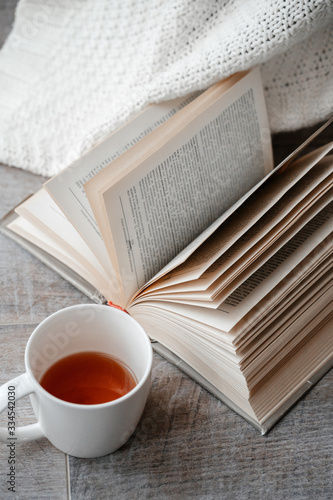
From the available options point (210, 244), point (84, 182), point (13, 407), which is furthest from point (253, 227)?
point (13, 407)

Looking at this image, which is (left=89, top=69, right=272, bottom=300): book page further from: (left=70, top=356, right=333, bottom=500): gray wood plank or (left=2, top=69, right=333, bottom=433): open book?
(left=70, top=356, right=333, bottom=500): gray wood plank

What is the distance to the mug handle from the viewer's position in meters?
0.40

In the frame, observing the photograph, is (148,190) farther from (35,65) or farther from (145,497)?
(35,65)

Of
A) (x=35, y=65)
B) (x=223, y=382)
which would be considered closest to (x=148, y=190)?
(x=223, y=382)

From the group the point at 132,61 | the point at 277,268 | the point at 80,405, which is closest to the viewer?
the point at 80,405

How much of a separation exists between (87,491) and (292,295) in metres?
0.25

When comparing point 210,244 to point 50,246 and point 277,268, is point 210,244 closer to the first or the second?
point 277,268

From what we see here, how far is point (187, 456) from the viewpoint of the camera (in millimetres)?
454

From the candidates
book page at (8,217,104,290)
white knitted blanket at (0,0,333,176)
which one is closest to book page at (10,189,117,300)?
book page at (8,217,104,290)

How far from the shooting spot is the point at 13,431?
0.43 metres

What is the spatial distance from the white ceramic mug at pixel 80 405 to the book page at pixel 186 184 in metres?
0.07

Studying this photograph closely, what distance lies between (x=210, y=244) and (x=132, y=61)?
0.30 metres

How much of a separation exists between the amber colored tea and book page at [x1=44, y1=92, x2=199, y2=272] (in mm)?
102

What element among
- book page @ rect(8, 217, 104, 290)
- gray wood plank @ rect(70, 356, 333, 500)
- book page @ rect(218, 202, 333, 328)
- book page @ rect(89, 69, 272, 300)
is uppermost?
book page @ rect(89, 69, 272, 300)
